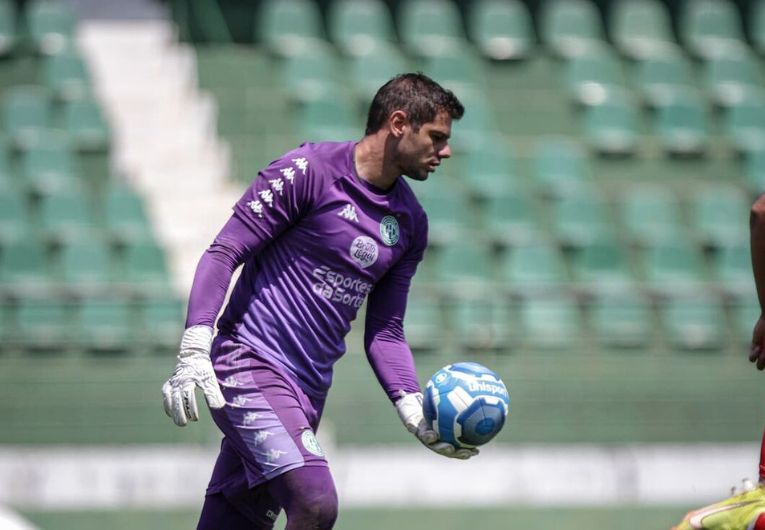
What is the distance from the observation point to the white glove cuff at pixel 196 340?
188 inches

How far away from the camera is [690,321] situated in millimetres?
10445

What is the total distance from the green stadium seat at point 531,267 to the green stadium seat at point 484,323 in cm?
232

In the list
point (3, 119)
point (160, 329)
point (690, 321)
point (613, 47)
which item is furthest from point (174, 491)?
point (613, 47)

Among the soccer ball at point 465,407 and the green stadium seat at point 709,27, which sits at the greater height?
the green stadium seat at point 709,27

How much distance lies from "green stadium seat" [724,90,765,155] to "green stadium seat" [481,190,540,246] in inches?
123

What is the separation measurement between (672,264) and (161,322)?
5774 mm

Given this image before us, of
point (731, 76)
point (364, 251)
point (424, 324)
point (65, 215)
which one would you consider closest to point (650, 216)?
point (731, 76)

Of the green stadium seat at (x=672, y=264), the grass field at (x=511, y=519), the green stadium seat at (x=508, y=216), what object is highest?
the green stadium seat at (x=508, y=216)

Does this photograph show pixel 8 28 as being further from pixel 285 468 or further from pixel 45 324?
pixel 285 468

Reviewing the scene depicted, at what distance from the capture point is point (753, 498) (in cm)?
488

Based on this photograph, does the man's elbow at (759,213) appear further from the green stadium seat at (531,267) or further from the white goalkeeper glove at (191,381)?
the green stadium seat at (531,267)

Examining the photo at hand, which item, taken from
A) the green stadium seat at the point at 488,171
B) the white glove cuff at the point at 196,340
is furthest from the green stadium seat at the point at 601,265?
the white glove cuff at the point at 196,340

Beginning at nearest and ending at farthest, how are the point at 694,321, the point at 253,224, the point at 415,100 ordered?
the point at 253,224 → the point at 415,100 → the point at 694,321

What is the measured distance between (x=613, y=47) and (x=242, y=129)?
499 centimetres
